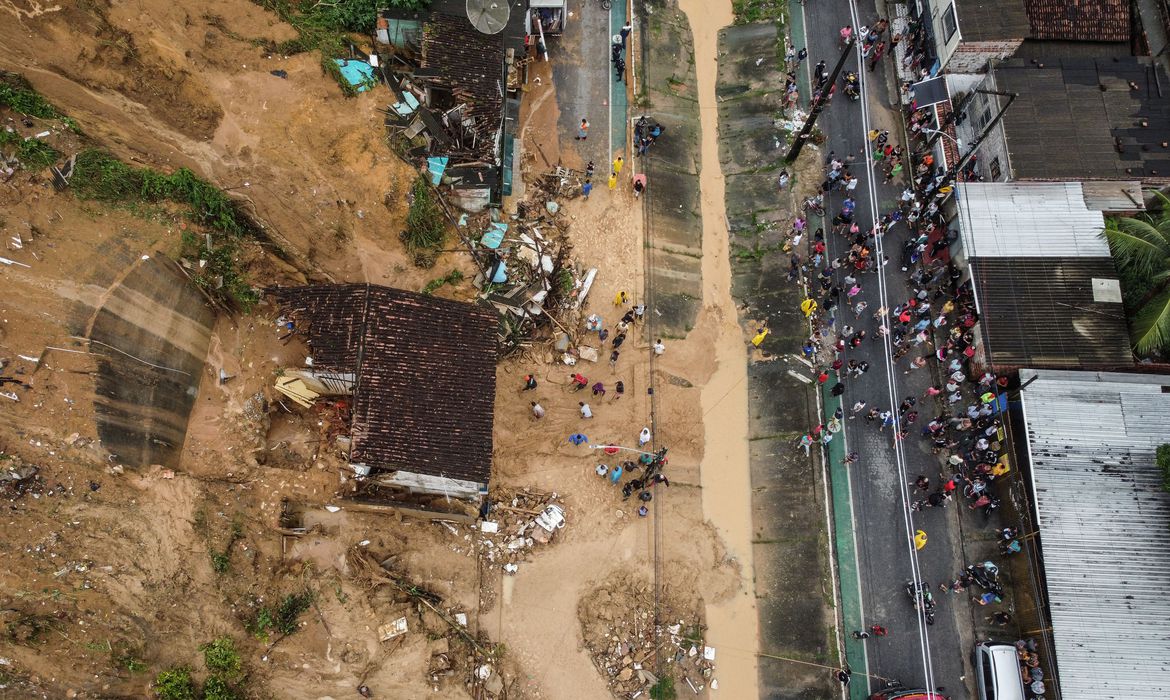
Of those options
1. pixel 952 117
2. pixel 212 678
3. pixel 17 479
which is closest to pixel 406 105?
pixel 17 479

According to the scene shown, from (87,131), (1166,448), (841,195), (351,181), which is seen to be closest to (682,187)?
(841,195)

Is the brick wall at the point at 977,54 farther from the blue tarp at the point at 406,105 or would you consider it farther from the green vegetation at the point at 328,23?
the blue tarp at the point at 406,105

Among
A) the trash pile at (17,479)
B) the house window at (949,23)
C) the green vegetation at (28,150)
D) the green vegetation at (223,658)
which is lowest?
the green vegetation at (223,658)

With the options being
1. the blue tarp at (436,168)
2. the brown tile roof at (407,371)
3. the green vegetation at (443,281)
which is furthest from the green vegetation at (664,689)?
the blue tarp at (436,168)

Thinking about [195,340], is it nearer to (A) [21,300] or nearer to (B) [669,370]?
(A) [21,300]

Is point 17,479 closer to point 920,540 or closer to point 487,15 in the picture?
point 487,15

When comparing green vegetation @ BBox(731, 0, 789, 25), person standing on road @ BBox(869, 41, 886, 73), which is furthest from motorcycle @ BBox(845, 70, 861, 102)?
green vegetation @ BBox(731, 0, 789, 25)
